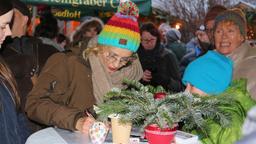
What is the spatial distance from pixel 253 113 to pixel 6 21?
1551mm

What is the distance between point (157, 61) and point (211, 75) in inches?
120

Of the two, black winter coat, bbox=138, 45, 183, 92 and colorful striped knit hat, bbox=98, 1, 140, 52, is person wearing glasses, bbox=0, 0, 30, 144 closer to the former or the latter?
colorful striped knit hat, bbox=98, 1, 140, 52

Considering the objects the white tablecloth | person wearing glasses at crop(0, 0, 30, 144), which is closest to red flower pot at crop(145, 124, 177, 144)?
the white tablecloth

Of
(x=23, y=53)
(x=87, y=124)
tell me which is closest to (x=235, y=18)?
(x=87, y=124)

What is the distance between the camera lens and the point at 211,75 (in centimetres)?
202

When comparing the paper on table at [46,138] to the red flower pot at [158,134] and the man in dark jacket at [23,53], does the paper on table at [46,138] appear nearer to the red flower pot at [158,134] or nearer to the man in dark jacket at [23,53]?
the red flower pot at [158,134]

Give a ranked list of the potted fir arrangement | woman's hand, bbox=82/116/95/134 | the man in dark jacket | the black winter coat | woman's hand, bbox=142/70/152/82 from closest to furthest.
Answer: the potted fir arrangement → woman's hand, bbox=82/116/95/134 → the man in dark jacket → woman's hand, bbox=142/70/152/82 → the black winter coat

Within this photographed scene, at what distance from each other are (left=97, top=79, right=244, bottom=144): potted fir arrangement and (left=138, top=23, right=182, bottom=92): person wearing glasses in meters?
3.17

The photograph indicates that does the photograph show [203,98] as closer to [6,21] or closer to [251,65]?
[6,21]

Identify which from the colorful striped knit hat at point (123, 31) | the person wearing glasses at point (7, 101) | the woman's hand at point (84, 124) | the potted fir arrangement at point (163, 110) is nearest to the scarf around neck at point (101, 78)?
the colorful striped knit hat at point (123, 31)

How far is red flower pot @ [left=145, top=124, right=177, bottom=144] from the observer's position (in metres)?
1.70

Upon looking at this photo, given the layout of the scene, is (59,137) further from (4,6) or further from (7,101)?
(4,6)

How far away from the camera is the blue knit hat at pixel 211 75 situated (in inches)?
79.8

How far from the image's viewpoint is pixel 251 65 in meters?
2.83
